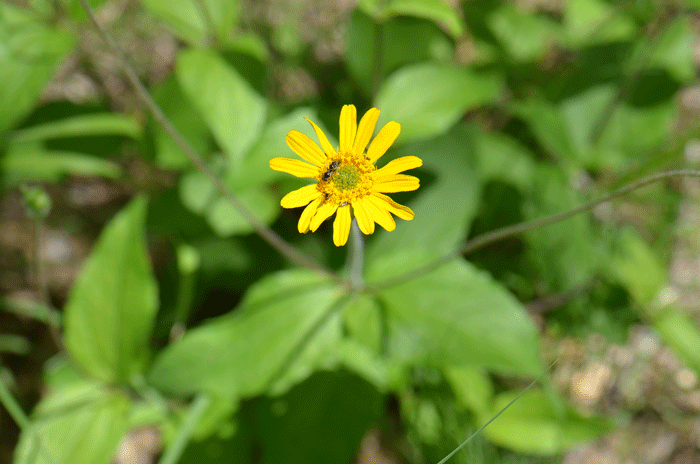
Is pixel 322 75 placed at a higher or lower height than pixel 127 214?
higher

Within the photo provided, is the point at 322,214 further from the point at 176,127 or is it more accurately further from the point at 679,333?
the point at 679,333

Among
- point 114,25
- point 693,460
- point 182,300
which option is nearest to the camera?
point 182,300

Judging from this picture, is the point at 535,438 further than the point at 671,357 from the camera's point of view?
No

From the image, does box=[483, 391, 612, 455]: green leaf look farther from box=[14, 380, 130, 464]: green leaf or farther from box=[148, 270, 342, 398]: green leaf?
box=[14, 380, 130, 464]: green leaf

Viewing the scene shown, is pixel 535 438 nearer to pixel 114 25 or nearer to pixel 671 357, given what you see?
pixel 671 357

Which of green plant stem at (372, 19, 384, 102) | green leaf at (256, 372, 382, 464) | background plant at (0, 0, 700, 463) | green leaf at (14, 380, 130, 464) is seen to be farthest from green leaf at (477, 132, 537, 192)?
green leaf at (14, 380, 130, 464)

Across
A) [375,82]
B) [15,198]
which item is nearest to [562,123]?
[375,82]

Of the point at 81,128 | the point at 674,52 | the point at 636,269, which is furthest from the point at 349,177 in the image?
the point at 674,52
